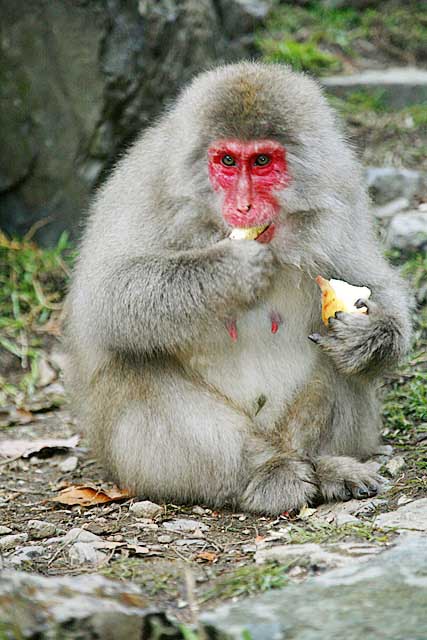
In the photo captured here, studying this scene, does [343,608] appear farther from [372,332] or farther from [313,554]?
[372,332]

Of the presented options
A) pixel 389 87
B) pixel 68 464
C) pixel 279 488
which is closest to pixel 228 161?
pixel 279 488

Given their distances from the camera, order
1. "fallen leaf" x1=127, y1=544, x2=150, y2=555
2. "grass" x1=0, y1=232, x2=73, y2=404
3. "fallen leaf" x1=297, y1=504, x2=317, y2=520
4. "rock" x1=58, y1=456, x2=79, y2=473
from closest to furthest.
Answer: "fallen leaf" x1=127, y1=544, x2=150, y2=555, "fallen leaf" x1=297, y1=504, x2=317, y2=520, "rock" x1=58, y1=456, x2=79, y2=473, "grass" x1=0, y1=232, x2=73, y2=404

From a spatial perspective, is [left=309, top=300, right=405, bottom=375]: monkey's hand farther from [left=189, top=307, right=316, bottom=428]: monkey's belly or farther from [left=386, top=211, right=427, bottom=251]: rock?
[left=386, top=211, right=427, bottom=251]: rock

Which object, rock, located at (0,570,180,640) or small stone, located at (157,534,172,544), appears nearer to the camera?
rock, located at (0,570,180,640)

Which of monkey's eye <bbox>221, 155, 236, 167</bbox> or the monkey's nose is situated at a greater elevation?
monkey's eye <bbox>221, 155, 236, 167</bbox>

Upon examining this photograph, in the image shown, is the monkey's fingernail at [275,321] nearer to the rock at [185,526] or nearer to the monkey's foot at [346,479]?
the monkey's foot at [346,479]

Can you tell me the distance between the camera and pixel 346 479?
14.4 ft

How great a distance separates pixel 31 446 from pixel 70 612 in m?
Answer: 3.07

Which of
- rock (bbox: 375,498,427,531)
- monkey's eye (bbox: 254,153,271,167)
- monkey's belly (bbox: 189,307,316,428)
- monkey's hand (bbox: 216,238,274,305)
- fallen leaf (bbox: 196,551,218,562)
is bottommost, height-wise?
fallen leaf (bbox: 196,551,218,562)

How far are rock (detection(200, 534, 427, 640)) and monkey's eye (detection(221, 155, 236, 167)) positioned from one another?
69.2 inches

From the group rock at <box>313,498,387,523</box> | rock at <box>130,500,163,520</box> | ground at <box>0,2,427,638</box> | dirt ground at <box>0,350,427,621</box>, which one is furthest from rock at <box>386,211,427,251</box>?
rock at <box>130,500,163,520</box>

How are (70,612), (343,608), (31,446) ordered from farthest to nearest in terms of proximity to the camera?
(31,446) < (343,608) < (70,612)

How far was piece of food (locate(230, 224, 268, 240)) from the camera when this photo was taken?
417 centimetres

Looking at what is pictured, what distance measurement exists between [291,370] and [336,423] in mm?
312
